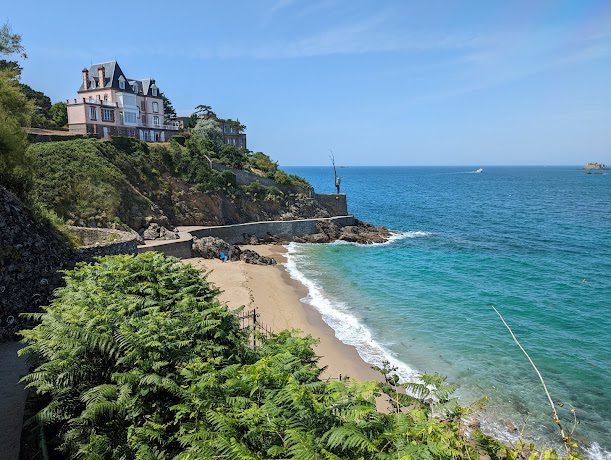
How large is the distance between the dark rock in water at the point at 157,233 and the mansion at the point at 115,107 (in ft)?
47.0

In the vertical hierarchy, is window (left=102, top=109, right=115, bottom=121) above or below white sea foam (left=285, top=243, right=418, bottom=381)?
above

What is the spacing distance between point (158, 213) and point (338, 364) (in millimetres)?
27353

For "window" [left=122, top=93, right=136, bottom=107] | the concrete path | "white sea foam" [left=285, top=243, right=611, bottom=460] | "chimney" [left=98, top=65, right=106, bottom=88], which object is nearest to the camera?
the concrete path

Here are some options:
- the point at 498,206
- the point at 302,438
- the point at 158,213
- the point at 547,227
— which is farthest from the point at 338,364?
the point at 498,206

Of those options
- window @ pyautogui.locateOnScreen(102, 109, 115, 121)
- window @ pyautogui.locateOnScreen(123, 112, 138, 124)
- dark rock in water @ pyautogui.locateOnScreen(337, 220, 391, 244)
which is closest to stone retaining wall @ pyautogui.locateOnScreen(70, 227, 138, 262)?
window @ pyautogui.locateOnScreen(102, 109, 115, 121)

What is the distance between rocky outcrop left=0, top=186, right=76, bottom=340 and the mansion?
2923cm

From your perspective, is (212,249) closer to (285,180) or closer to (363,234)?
(285,180)

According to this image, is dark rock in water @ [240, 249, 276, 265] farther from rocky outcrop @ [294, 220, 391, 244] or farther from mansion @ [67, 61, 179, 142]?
mansion @ [67, 61, 179, 142]

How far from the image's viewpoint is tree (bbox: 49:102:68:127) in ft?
160

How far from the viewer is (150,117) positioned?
54.7 metres

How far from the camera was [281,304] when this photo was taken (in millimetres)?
26031

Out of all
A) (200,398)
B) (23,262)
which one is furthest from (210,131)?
(200,398)

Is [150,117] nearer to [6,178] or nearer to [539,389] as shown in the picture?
[6,178]

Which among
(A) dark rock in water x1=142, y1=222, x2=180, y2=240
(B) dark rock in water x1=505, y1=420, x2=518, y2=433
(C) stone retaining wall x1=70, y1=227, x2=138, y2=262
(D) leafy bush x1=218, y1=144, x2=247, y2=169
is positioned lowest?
(B) dark rock in water x1=505, y1=420, x2=518, y2=433
